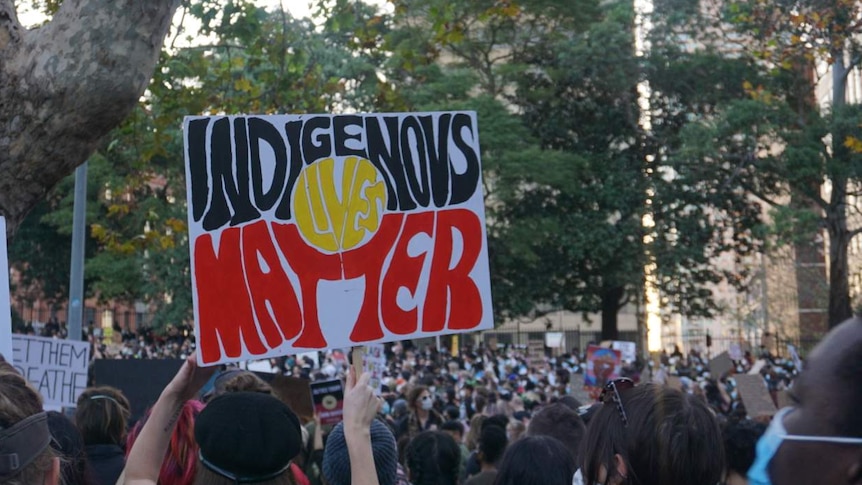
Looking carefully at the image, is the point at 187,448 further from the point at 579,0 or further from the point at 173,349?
the point at 173,349

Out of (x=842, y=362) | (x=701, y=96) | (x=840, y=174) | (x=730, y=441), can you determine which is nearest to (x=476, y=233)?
(x=730, y=441)

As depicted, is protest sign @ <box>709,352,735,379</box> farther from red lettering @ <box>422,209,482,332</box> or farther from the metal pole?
red lettering @ <box>422,209,482,332</box>

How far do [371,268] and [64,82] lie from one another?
5.62 ft

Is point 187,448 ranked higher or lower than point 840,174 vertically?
lower

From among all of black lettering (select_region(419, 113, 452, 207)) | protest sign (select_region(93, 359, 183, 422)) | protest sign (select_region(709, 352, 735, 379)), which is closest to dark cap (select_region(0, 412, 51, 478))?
black lettering (select_region(419, 113, 452, 207))

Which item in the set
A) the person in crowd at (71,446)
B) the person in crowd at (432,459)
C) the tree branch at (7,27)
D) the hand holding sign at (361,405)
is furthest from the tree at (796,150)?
the hand holding sign at (361,405)

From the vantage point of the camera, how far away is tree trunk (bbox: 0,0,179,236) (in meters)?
5.24

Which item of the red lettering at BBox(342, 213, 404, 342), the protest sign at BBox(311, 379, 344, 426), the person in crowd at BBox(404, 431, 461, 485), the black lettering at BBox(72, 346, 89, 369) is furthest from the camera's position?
the black lettering at BBox(72, 346, 89, 369)

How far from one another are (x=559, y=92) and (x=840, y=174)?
10.5 metres

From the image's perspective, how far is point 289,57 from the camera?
493 inches

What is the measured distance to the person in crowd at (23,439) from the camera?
221cm

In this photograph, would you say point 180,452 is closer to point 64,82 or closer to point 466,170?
point 466,170

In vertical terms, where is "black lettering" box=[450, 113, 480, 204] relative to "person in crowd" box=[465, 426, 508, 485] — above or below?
above

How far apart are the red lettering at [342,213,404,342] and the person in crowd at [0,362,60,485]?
2.08 meters
